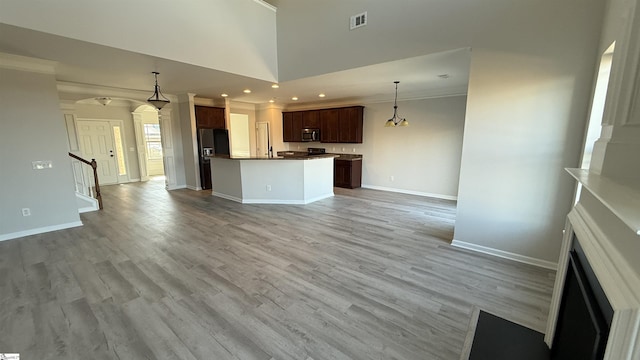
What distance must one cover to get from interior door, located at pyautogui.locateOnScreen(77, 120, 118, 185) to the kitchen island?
458 centimetres

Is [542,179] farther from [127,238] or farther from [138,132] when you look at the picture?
[138,132]

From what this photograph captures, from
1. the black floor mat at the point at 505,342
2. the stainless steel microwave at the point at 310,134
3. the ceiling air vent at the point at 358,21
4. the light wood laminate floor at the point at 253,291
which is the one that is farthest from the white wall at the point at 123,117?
the black floor mat at the point at 505,342

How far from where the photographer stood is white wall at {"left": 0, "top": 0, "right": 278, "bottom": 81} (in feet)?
9.14

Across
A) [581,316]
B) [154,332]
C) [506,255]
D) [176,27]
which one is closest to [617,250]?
[581,316]

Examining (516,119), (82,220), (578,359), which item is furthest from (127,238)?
(516,119)

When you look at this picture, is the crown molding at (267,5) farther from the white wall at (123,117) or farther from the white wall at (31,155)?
the white wall at (123,117)

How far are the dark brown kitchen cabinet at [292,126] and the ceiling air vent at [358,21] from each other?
4756 millimetres

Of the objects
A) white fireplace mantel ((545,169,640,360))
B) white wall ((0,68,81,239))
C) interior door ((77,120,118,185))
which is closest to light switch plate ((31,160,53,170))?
white wall ((0,68,81,239))

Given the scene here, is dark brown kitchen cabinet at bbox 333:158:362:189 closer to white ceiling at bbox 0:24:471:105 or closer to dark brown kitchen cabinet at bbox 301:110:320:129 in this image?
dark brown kitchen cabinet at bbox 301:110:320:129

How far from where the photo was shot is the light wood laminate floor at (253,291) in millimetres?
1888

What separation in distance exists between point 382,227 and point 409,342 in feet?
8.09

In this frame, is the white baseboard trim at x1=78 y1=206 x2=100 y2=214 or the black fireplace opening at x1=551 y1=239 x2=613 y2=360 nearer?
the black fireplace opening at x1=551 y1=239 x2=613 y2=360

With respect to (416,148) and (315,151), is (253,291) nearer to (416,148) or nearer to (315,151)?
(416,148)

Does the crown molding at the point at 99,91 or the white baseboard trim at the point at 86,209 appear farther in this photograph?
the crown molding at the point at 99,91
